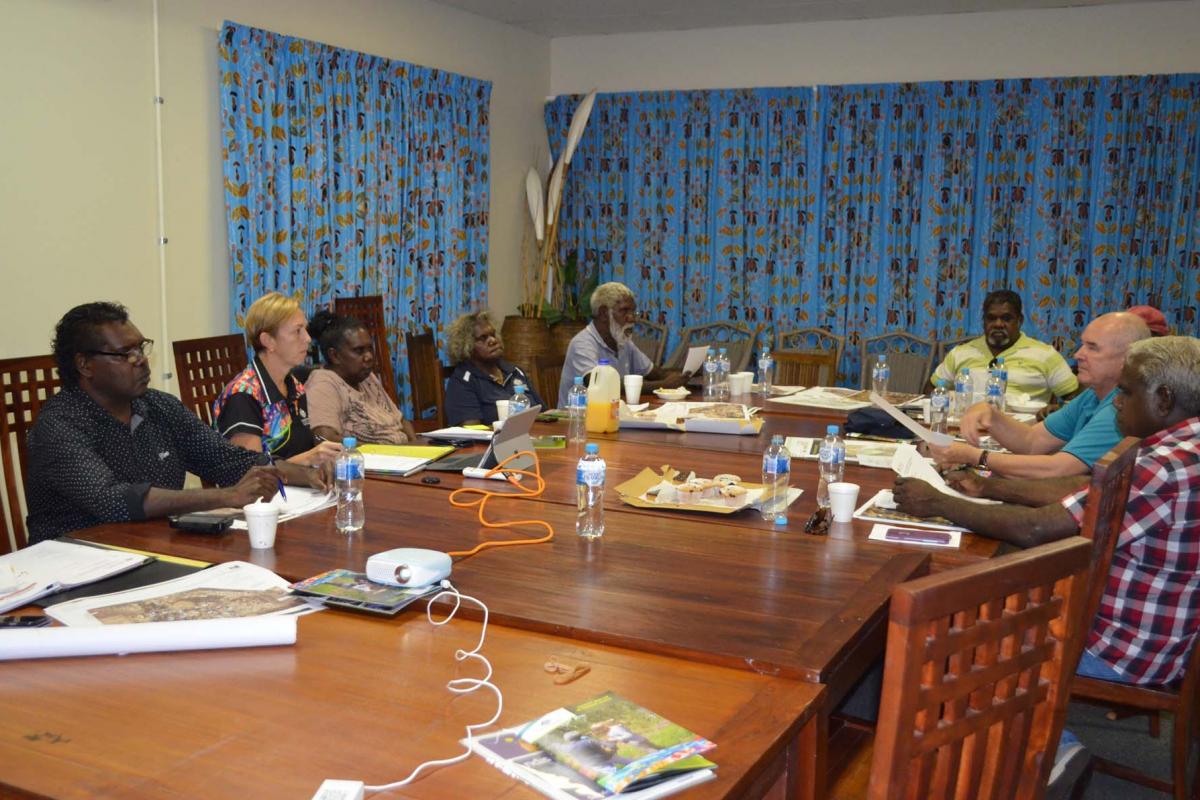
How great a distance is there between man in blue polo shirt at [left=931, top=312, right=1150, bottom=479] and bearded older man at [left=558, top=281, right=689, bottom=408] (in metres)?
1.75

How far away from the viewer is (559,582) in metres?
1.87

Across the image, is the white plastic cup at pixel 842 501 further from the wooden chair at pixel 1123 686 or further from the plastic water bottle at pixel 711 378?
the plastic water bottle at pixel 711 378

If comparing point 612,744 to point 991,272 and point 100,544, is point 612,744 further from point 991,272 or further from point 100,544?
point 991,272

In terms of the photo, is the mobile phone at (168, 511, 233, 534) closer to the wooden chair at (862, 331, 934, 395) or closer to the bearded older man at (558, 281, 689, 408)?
the bearded older man at (558, 281, 689, 408)

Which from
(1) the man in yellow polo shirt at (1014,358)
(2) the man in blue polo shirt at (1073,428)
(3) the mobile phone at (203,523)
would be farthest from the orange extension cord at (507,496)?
(1) the man in yellow polo shirt at (1014,358)

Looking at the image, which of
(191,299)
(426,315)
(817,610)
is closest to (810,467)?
(817,610)

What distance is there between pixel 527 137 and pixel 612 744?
6.35 metres

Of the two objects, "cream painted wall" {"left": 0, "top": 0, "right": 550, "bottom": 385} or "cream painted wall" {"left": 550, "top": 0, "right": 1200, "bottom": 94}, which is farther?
"cream painted wall" {"left": 550, "top": 0, "right": 1200, "bottom": 94}

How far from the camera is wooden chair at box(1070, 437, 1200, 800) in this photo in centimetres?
175

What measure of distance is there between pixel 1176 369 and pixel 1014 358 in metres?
2.92

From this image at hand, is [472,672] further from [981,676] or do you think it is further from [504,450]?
[504,450]

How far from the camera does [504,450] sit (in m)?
2.80

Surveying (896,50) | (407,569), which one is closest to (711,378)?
(407,569)

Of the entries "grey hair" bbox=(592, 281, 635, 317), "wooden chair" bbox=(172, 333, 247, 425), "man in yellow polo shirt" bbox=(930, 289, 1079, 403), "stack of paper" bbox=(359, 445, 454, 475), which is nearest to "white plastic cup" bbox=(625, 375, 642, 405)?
"grey hair" bbox=(592, 281, 635, 317)
